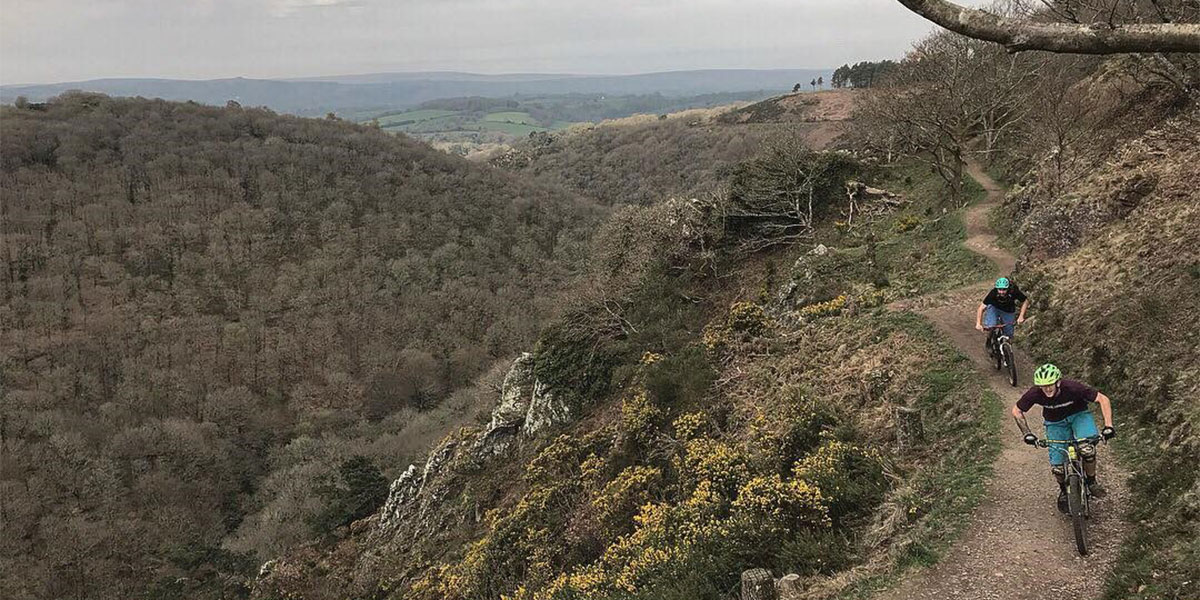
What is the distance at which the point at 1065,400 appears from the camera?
6.34 meters

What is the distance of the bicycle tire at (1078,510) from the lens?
6004mm

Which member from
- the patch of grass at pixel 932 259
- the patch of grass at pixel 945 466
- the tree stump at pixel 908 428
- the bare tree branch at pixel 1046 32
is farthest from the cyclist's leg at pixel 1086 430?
the patch of grass at pixel 932 259

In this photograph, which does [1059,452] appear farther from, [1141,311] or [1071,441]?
[1141,311]

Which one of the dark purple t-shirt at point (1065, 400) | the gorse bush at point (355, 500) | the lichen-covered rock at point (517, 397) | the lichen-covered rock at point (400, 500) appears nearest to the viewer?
the dark purple t-shirt at point (1065, 400)

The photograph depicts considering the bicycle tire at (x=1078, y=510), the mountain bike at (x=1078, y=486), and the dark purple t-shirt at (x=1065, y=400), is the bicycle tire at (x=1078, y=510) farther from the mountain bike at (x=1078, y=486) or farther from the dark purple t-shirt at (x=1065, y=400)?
the dark purple t-shirt at (x=1065, y=400)

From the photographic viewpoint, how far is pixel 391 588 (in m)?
19.1

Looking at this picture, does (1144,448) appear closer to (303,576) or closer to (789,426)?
(789,426)

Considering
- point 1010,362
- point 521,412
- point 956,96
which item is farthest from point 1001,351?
point 521,412

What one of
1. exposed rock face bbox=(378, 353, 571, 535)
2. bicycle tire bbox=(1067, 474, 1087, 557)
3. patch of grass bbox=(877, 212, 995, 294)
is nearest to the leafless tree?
patch of grass bbox=(877, 212, 995, 294)

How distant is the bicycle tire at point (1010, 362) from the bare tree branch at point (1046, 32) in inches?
286

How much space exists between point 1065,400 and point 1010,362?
4.12 meters

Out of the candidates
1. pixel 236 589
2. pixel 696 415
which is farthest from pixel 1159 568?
pixel 236 589

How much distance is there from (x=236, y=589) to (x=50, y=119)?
423ft

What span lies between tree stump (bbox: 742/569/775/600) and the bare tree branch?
17.8 ft
